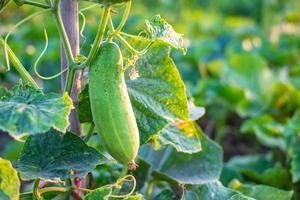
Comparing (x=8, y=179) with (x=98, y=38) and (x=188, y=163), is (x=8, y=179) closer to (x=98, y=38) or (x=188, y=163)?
(x=98, y=38)

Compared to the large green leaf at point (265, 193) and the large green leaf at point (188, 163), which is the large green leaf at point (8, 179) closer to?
the large green leaf at point (188, 163)

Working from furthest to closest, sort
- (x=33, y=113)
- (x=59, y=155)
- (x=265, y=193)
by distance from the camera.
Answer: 1. (x=265, y=193)
2. (x=59, y=155)
3. (x=33, y=113)

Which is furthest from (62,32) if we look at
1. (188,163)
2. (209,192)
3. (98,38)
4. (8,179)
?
(188,163)

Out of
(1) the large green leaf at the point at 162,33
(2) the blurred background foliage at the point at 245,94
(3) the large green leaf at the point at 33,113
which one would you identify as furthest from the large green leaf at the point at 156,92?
(2) the blurred background foliage at the point at 245,94

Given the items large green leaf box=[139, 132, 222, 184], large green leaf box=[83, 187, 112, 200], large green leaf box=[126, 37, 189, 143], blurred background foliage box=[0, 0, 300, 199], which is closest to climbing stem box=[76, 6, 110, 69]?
large green leaf box=[126, 37, 189, 143]

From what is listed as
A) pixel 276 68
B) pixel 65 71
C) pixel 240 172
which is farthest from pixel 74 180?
pixel 276 68

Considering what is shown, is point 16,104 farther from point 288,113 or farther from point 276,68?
point 276,68

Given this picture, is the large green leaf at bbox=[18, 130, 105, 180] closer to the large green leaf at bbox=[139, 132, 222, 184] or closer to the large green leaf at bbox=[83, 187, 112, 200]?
the large green leaf at bbox=[83, 187, 112, 200]
